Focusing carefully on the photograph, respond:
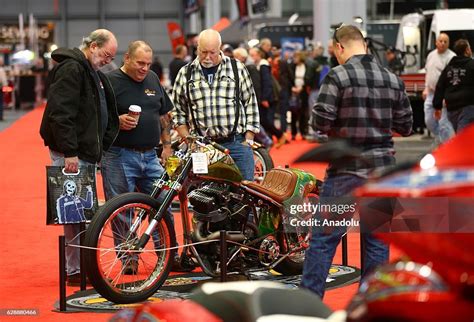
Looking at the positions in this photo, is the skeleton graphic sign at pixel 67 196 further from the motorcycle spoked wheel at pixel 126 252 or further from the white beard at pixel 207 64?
the white beard at pixel 207 64

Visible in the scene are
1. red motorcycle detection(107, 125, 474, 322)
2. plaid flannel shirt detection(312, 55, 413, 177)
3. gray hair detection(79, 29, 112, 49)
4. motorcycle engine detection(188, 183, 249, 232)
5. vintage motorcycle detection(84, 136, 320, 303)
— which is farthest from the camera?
gray hair detection(79, 29, 112, 49)

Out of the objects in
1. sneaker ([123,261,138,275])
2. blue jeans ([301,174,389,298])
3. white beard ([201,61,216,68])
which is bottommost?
sneaker ([123,261,138,275])

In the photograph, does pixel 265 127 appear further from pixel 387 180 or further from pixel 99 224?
pixel 387 180

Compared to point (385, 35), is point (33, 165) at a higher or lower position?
lower

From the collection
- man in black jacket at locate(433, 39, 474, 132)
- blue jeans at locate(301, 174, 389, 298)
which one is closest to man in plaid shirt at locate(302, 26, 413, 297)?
blue jeans at locate(301, 174, 389, 298)

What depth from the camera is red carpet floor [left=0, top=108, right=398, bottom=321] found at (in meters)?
8.34

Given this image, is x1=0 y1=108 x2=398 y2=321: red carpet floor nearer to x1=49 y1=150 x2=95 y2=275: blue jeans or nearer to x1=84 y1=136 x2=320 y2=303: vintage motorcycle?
x1=49 y1=150 x2=95 y2=275: blue jeans

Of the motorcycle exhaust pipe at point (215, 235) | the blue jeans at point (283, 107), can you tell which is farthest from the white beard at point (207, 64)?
the blue jeans at point (283, 107)

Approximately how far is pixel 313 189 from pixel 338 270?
0.82m

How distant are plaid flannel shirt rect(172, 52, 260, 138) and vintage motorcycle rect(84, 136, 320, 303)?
0.76 meters

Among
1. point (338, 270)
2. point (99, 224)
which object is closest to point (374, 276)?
point (99, 224)

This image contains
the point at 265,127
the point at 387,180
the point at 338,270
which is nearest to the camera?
the point at 387,180

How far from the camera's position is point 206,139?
905 cm

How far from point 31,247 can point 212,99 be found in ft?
9.53
